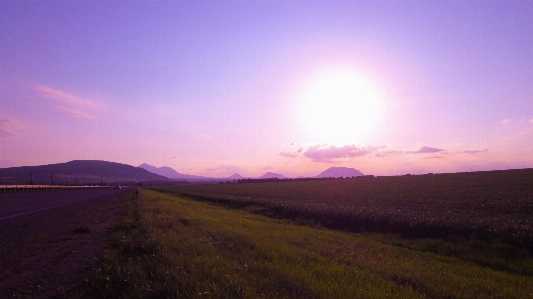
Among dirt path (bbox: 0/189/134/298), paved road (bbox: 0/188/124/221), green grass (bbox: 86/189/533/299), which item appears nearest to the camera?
green grass (bbox: 86/189/533/299)

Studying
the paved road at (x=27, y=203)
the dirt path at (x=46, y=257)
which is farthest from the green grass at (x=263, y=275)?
the paved road at (x=27, y=203)

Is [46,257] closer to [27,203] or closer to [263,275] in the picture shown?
[263,275]

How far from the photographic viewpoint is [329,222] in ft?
70.8

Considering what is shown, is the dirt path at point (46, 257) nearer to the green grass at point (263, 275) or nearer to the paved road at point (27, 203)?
the green grass at point (263, 275)

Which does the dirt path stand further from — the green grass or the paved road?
the paved road

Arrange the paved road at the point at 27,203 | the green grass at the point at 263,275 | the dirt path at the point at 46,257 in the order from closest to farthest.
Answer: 1. the green grass at the point at 263,275
2. the dirt path at the point at 46,257
3. the paved road at the point at 27,203

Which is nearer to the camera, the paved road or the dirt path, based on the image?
the dirt path

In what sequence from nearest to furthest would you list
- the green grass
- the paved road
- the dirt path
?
the green grass → the dirt path → the paved road

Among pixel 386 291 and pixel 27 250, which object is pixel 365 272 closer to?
pixel 386 291

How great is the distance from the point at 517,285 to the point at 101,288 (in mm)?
9223

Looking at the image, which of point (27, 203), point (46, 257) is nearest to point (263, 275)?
point (46, 257)

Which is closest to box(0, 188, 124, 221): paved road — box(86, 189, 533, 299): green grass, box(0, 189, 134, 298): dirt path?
box(0, 189, 134, 298): dirt path

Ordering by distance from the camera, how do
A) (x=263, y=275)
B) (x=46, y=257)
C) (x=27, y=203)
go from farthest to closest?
(x=27, y=203)
(x=46, y=257)
(x=263, y=275)

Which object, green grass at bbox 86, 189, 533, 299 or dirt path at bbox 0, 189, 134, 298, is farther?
dirt path at bbox 0, 189, 134, 298
